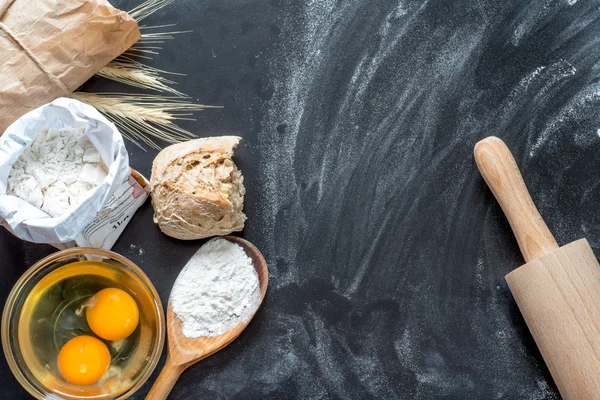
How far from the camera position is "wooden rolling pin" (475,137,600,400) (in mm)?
1207

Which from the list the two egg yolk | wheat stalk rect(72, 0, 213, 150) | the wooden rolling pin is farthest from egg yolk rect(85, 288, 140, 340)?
the wooden rolling pin

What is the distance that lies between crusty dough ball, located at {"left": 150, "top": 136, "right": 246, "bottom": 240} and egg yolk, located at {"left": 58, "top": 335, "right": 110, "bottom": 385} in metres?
0.27

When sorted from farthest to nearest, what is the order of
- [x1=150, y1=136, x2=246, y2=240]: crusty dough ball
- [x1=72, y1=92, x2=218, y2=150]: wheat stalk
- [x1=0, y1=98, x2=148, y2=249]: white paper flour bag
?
[x1=72, y1=92, x2=218, y2=150]: wheat stalk
[x1=150, y1=136, x2=246, y2=240]: crusty dough ball
[x1=0, y1=98, x2=148, y2=249]: white paper flour bag

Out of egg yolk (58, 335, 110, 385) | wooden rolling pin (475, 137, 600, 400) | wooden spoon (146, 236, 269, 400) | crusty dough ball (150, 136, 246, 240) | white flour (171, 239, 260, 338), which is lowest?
egg yolk (58, 335, 110, 385)

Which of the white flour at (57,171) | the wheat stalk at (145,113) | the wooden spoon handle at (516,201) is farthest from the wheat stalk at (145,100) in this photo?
the wooden spoon handle at (516,201)

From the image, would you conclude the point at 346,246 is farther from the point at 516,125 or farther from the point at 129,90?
the point at 129,90

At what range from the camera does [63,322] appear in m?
1.29

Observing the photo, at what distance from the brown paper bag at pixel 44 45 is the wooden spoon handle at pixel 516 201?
808 mm

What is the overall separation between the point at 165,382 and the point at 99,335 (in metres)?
0.17

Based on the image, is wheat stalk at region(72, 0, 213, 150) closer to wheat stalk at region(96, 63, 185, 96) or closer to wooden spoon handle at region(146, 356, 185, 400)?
wheat stalk at region(96, 63, 185, 96)

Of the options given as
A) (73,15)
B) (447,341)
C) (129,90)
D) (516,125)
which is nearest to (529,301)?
(447,341)

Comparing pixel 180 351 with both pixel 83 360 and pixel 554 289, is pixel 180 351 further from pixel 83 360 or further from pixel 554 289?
pixel 554 289

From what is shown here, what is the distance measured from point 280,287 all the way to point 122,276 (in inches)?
12.9

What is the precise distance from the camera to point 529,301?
124cm
